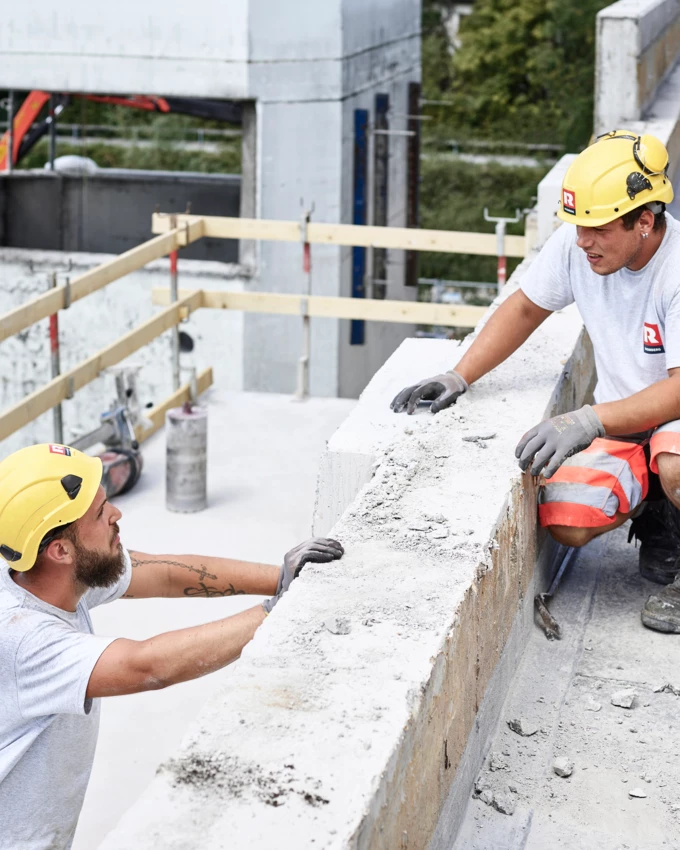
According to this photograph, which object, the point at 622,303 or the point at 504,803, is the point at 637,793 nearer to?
the point at 504,803

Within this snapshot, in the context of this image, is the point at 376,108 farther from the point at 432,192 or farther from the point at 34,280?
the point at 432,192

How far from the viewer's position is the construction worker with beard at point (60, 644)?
2.62m

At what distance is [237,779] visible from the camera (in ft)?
6.98

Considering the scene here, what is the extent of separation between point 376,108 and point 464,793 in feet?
41.6

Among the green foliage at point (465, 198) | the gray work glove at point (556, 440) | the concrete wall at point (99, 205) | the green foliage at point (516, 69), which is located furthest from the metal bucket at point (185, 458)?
the green foliage at point (516, 69)

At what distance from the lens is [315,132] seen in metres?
13.0

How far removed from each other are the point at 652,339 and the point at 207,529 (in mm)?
3887

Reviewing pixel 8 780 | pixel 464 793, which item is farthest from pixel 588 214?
pixel 8 780

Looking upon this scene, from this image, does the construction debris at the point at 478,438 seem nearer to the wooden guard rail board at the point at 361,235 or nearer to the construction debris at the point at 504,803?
the construction debris at the point at 504,803

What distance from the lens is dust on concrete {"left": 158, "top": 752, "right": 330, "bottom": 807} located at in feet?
6.88

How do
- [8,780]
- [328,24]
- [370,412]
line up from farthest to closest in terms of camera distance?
[328,24]
[370,412]
[8,780]

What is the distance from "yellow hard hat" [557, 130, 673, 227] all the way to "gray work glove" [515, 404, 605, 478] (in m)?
0.60

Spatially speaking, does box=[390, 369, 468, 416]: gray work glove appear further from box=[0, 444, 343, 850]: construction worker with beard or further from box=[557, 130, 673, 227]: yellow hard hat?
box=[0, 444, 343, 850]: construction worker with beard

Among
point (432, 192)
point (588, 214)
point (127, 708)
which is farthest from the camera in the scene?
point (432, 192)
